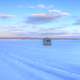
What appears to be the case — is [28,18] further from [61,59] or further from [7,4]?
[61,59]

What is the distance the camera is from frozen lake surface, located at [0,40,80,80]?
48.9 inches

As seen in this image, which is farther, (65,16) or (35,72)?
(65,16)

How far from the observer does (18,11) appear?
1.31 m

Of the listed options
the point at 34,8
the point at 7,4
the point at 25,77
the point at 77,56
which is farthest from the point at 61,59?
the point at 7,4

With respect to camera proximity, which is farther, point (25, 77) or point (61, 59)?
point (61, 59)

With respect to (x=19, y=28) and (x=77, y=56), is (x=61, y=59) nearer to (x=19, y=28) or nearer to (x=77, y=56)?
(x=77, y=56)

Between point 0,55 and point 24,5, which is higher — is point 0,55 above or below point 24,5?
below

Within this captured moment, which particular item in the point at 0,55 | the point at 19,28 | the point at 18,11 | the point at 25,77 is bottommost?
the point at 25,77

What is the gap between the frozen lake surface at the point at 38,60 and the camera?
1.24m

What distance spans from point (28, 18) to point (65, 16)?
0.27 metres

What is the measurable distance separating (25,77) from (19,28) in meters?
0.34

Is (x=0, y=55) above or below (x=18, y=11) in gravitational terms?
below

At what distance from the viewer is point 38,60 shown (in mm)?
1321

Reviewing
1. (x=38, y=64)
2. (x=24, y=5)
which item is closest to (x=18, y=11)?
(x=24, y=5)
